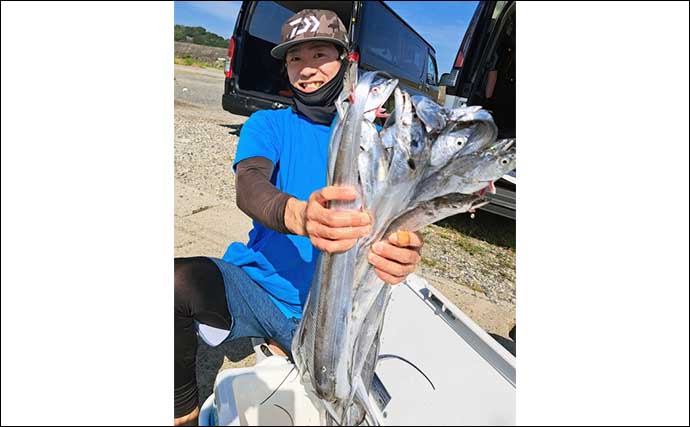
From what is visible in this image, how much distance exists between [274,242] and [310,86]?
36 centimetres

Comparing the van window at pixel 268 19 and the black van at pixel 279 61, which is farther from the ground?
the van window at pixel 268 19

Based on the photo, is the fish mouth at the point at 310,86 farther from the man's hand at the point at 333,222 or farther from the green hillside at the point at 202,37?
the man's hand at the point at 333,222

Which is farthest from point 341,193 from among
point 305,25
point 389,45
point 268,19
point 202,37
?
point 268,19

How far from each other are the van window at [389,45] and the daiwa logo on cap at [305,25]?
200 millimetres

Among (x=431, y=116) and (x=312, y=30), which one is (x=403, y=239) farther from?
(x=312, y=30)

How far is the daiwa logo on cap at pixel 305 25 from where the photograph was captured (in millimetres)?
923

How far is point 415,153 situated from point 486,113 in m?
0.09

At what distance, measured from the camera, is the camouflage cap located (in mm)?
919

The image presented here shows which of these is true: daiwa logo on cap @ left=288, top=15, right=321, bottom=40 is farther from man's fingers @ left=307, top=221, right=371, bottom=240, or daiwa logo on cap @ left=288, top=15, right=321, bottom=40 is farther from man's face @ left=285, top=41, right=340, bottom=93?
man's fingers @ left=307, top=221, right=371, bottom=240

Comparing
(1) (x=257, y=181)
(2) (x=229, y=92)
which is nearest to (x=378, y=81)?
(1) (x=257, y=181)

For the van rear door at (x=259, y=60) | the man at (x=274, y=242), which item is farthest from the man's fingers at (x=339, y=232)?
the van rear door at (x=259, y=60)

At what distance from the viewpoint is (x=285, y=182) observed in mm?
959

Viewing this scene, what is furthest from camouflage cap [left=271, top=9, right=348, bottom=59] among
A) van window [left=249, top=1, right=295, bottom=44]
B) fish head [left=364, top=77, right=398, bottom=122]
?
van window [left=249, top=1, right=295, bottom=44]

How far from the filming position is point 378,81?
1.72 ft
